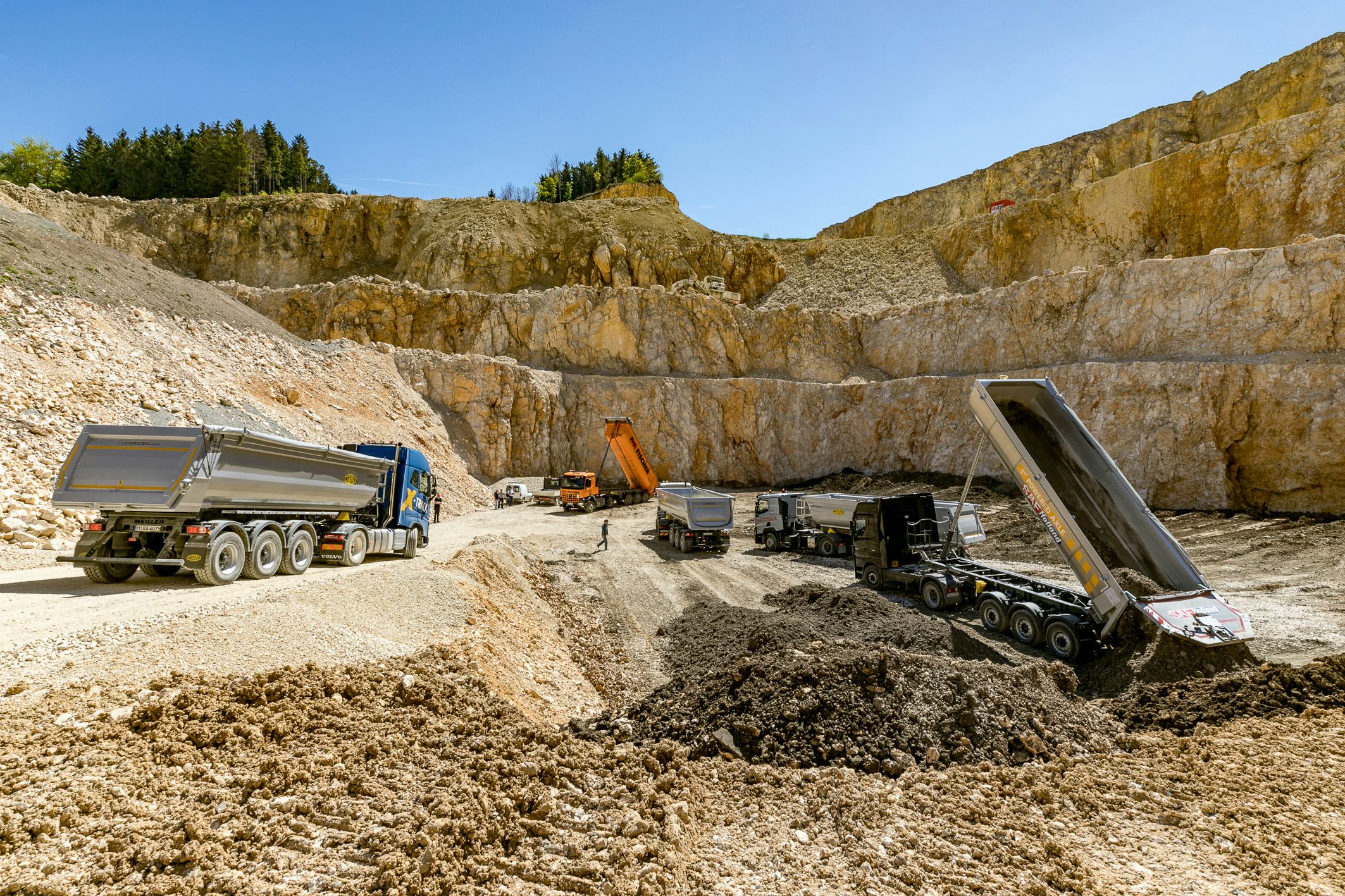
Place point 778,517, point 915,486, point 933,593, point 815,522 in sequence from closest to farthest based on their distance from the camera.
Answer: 1. point 933,593
2. point 815,522
3. point 778,517
4. point 915,486

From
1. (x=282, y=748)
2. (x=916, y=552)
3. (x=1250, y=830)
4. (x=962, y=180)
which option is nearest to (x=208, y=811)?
(x=282, y=748)

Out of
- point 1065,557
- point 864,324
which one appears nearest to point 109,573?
point 1065,557

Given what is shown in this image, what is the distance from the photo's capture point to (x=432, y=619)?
8.99 meters

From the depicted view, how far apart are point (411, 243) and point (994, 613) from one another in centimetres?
5803

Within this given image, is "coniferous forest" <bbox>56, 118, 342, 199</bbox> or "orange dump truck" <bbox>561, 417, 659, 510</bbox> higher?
"coniferous forest" <bbox>56, 118, 342, 199</bbox>

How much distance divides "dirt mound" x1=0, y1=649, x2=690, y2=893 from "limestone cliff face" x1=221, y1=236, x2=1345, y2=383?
1417 inches

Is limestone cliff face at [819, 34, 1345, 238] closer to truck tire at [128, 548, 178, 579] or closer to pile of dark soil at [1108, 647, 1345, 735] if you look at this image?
pile of dark soil at [1108, 647, 1345, 735]

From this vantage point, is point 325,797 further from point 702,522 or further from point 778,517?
point 778,517

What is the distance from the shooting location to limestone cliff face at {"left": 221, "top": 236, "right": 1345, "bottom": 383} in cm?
2912

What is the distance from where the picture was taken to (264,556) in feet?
38.2

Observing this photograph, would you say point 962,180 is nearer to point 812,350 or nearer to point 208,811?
point 812,350

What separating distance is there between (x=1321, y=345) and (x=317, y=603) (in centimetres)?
3851

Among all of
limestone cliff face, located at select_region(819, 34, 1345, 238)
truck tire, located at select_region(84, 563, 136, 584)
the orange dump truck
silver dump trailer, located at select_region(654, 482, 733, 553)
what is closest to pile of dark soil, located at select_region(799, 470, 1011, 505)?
silver dump trailer, located at select_region(654, 482, 733, 553)

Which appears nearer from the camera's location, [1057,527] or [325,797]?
[325,797]
